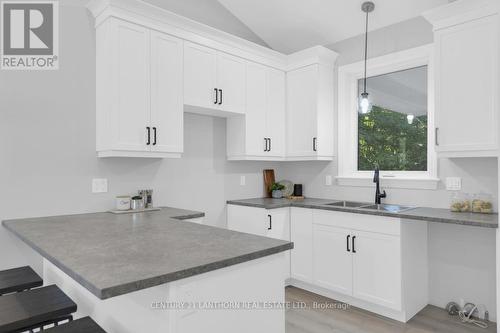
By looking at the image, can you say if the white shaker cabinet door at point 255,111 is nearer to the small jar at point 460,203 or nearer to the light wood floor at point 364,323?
the light wood floor at point 364,323

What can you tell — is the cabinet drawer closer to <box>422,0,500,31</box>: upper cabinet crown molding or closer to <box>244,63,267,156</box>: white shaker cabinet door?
<box>244,63,267,156</box>: white shaker cabinet door

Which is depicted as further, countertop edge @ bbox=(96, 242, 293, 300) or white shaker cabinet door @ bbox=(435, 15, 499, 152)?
white shaker cabinet door @ bbox=(435, 15, 499, 152)

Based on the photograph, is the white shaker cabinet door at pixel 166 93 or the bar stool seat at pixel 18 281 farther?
the white shaker cabinet door at pixel 166 93

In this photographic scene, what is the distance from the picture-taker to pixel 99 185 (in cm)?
280

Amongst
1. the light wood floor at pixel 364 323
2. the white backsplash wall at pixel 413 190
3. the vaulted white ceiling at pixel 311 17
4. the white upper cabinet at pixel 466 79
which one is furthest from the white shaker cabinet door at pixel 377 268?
the vaulted white ceiling at pixel 311 17

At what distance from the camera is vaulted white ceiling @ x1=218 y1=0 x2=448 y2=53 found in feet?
10.7

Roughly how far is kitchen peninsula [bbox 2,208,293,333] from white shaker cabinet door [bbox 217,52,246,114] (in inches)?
66.8

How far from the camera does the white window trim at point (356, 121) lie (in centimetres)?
320

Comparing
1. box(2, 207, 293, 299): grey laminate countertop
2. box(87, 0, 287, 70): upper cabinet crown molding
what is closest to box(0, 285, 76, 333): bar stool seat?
box(2, 207, 293, 299): grey laminate countertop

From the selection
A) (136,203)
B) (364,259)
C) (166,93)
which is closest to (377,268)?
(364,259)

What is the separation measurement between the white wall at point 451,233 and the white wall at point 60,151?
242cm

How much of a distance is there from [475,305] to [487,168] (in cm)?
118

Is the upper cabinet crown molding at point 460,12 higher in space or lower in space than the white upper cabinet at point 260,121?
higher

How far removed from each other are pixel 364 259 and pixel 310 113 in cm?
167
